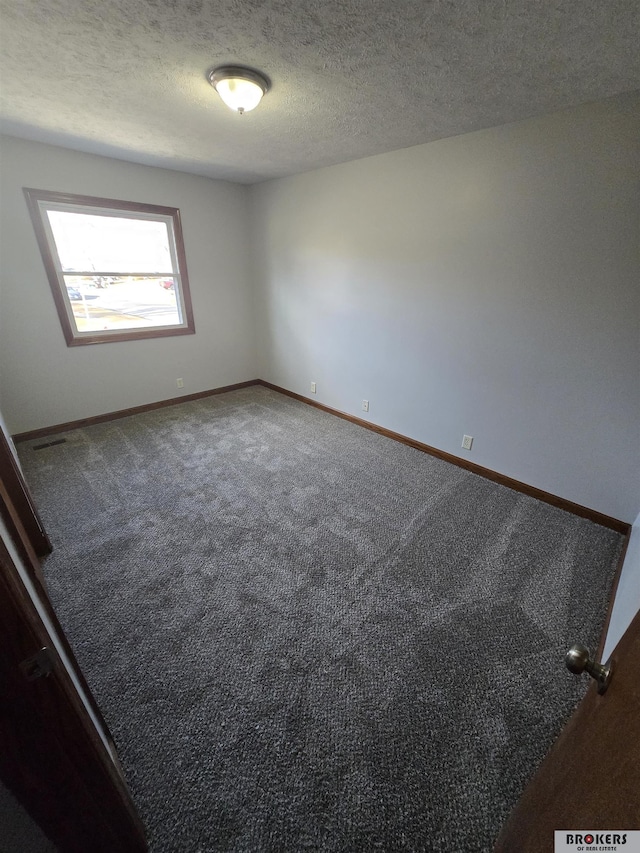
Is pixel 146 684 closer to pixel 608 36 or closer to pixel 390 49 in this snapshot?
pixel 390 49

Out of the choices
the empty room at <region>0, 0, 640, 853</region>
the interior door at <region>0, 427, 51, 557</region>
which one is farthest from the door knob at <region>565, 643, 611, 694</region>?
the interior door at <region>0, 427, 51, 557</region>

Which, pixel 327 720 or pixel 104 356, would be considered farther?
pixel 104 356

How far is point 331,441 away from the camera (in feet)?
10.7

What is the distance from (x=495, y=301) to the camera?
236 cm

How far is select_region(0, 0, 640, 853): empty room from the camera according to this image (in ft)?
3.15

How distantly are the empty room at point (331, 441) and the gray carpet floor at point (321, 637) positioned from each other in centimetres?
1

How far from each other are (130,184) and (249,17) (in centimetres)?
263

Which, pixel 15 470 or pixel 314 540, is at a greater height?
pixel 15 470

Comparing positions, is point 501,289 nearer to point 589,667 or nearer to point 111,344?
point 589,667

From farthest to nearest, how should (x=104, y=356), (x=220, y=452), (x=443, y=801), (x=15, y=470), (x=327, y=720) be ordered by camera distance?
(x=104, y=356)
(x=220, y=452)
(x=15, y=470)
(x=327, y=720)
(x=443, y=801)

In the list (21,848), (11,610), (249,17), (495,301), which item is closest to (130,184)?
(249,17)

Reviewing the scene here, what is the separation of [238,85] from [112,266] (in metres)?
2.43

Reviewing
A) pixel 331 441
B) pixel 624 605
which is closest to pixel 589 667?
pixel 624 605

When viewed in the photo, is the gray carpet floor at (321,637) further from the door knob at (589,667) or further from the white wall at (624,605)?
the door knob at (589,667)
